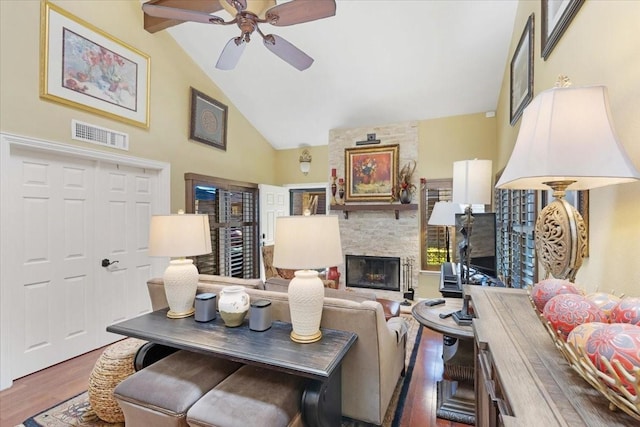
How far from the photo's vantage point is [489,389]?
0.84 m

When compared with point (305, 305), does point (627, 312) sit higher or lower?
higher

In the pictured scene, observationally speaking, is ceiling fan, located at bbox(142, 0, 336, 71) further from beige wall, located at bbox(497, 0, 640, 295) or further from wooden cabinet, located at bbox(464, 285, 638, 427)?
wooden cabinet, located at bbox(464, 285, 638, 427)

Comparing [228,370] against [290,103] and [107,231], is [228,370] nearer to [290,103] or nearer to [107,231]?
[107,231]

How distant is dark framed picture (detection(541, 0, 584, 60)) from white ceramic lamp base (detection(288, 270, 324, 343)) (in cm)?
195

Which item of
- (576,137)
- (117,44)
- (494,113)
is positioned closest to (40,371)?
(117,44)

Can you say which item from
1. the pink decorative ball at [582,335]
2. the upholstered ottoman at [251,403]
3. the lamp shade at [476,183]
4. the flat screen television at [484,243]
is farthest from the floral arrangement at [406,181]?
the pink decorative ball at [582,335]

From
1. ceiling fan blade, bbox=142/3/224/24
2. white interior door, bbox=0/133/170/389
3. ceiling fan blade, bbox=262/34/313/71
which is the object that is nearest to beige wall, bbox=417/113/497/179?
ceiling fan blade, bbox=262/34/313/71

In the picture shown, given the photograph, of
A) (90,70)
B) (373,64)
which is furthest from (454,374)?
(90,70)

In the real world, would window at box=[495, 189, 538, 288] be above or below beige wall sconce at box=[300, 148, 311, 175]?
below

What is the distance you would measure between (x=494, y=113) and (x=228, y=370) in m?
4.83

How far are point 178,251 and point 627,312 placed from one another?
213 centimetres

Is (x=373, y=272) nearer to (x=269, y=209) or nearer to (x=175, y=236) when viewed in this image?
(x=269, y=209)

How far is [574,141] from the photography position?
0.87 m

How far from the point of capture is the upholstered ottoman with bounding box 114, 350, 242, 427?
1577 millimetres
